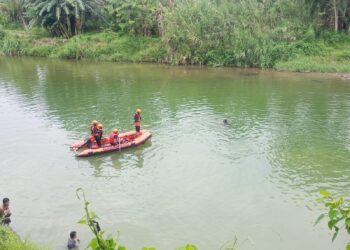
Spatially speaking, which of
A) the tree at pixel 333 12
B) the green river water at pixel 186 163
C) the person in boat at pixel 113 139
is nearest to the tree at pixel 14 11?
the green river water at pixel 186 163

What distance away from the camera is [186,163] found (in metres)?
16.4

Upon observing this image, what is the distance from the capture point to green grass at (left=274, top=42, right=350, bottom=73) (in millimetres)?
33719

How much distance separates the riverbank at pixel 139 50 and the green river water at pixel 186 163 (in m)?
5.42

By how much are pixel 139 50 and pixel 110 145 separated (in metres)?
27.5

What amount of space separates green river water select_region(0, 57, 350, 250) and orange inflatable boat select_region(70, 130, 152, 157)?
298 mm

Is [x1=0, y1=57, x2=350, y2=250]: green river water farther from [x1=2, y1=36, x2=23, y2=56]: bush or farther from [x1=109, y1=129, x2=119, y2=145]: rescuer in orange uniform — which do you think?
[x1=2, y1=36, x2=23, y2=56]: bush

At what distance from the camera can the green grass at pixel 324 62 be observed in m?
33.7

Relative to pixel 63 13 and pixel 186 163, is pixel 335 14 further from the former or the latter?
pixel 63 13

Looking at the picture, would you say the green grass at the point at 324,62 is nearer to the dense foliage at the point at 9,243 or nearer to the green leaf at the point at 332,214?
the dense foliage at the point at 9,243

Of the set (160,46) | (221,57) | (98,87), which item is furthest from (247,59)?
(98,87)

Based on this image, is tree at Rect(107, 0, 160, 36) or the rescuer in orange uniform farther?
tree at Rect(107, 0, 160, 36)

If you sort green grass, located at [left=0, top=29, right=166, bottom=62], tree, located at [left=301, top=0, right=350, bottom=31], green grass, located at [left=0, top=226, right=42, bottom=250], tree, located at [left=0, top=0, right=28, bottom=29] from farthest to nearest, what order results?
tree, located at [left=0, top=0, right=28, bottom=29] → green grass, located at [left=0, top=29, right=166, bottom=62] → tree, located at [left=301, top=0, right=350, bottom=31] → green grass, located at [left=0, top=226, right=42, bottom=250]

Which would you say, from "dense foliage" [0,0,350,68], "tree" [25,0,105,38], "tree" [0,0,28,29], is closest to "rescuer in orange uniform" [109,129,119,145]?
"dense foliage" [0,0,350,68]

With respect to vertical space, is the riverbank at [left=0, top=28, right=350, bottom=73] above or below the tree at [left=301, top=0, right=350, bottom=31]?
below
